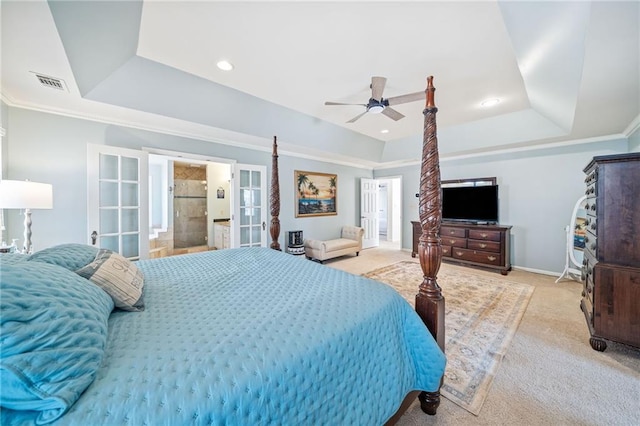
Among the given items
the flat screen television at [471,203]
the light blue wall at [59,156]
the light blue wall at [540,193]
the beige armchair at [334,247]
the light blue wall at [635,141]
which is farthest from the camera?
the beige armchair at [334,247]

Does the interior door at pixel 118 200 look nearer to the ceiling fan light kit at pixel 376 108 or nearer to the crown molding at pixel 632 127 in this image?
the ceiling fan light kit at pixel 376 108

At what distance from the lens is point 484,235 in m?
4.48

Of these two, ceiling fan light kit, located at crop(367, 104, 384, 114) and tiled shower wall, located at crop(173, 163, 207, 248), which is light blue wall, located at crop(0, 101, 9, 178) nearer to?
ceiling fan light kit, located at crop(367, 104, 384, 114)

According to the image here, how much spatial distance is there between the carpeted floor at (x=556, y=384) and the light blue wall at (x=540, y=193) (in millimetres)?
2035

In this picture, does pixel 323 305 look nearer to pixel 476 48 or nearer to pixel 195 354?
pixel 195 354

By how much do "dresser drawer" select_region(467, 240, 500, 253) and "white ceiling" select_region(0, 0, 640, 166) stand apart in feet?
6.24

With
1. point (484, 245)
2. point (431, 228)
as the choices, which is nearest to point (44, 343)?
point (431, 228)

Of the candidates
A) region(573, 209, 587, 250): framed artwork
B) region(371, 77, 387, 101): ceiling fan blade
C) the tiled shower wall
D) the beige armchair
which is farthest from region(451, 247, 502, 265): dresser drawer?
the tiled shower wall

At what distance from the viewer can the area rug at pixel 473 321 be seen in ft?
5.83

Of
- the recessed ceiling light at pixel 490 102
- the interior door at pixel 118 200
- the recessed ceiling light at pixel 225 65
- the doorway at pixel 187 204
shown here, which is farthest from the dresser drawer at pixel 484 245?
the interior door at pixel 118 200

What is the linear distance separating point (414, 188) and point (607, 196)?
13.6ft

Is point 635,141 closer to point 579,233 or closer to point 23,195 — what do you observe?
point 579,233

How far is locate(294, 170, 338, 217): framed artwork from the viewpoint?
17.9 ft

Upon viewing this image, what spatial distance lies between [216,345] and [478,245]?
4947 mm
